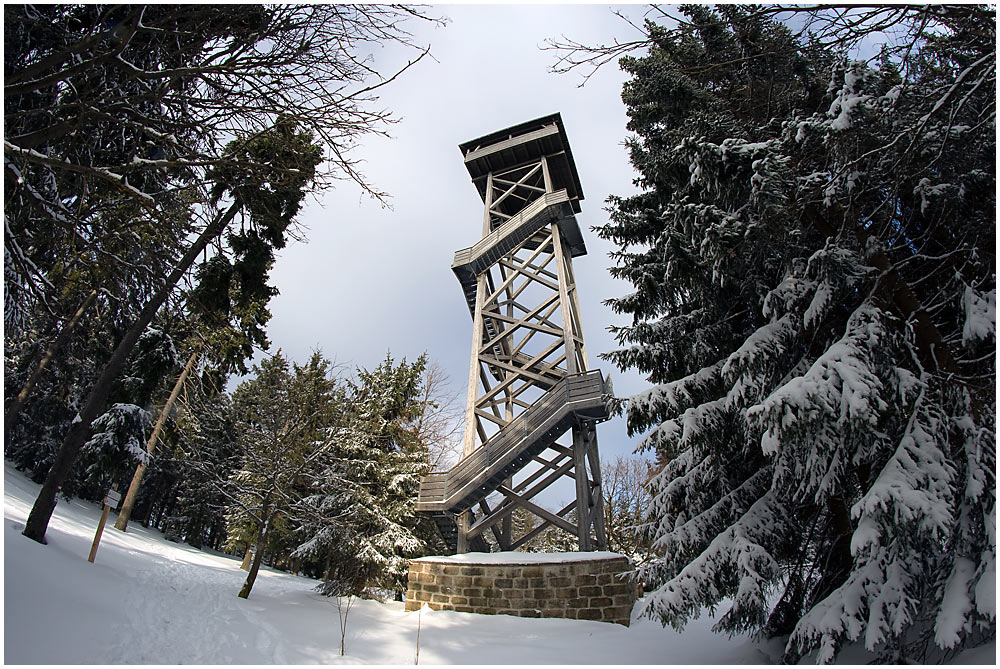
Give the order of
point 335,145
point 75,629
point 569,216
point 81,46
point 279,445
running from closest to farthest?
point 81,46 → point 335,145 → point 75,629 → point 279,445 → point 569,216

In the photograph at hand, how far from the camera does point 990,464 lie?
368 centimetres

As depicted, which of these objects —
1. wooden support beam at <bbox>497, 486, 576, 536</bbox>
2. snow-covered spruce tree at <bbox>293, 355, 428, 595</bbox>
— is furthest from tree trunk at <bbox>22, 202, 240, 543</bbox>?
wooden support beam at <bbox>497, 486, 576, 536</bbox>

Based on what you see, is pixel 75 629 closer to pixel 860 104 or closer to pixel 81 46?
pixel 81 46

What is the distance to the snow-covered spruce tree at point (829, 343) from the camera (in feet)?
11.9

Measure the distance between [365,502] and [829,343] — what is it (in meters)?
Result: 10.6

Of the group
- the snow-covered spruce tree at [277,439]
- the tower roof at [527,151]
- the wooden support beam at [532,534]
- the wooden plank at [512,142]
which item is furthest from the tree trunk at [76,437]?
the tower roof at [527,151]

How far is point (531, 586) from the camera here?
921 centimetres

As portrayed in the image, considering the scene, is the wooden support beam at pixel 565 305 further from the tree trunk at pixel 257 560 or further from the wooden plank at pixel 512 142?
Answer: the tree trunk at pixel 257 560

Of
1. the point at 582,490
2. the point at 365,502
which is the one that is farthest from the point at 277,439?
the point at 582,490

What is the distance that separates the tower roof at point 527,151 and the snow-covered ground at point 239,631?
13.8 meters

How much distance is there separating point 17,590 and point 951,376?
881 cm

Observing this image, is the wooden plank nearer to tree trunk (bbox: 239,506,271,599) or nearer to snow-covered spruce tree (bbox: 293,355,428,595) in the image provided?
snow-covered spruce tree (bbox: 293,355,428,595)

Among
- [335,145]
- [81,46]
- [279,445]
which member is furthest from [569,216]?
[81,46]

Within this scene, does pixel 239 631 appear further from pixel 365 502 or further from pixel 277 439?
pixel 365 502
